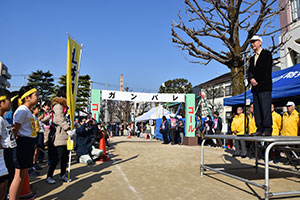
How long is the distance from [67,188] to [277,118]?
22.3ft

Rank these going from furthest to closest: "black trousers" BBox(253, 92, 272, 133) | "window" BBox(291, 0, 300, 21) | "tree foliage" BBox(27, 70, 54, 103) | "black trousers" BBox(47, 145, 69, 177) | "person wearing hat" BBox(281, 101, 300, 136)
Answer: "tree foliage" BBox(27, 70, 54, 103), "window" BBox(291, 0, 300, 21), "person wearing hat" BBox(281, 101, 300, 136), "black trousers" BBox(47, 145, 69, 177), "black trousers" BBox(253, 92, 272, 133)

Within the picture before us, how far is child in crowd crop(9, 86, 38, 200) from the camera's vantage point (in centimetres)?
283

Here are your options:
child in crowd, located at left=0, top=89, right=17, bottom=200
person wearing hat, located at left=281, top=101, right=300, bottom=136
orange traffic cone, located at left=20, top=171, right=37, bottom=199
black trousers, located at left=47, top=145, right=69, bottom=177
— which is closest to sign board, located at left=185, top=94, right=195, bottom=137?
person wearing hat, located at left=281, top=101, right=300, bottom=136

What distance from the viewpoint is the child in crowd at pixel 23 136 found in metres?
2.83

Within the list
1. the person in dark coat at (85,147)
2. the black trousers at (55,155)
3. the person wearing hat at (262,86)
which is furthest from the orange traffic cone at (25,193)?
the person wearing hat at (262,86)

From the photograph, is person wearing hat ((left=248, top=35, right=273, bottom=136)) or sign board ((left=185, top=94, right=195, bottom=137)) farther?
sign board ((left=185, top=94, right=195, bottom=137))

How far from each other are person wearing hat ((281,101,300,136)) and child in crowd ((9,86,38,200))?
7.05m

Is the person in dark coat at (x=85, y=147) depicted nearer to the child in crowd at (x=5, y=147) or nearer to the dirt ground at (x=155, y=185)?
the dirt ground at (x=155, y=185)

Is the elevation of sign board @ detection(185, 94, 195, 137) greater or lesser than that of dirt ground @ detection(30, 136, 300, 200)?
greater

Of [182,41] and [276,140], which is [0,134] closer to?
[276,140]

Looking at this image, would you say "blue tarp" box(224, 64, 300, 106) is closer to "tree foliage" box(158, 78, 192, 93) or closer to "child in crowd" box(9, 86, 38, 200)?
"child in crowd" box(9, 86, 38, 200)

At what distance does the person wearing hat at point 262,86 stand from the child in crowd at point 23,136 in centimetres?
384

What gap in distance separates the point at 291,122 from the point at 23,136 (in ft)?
23.6

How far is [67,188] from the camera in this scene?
413 centimetres
